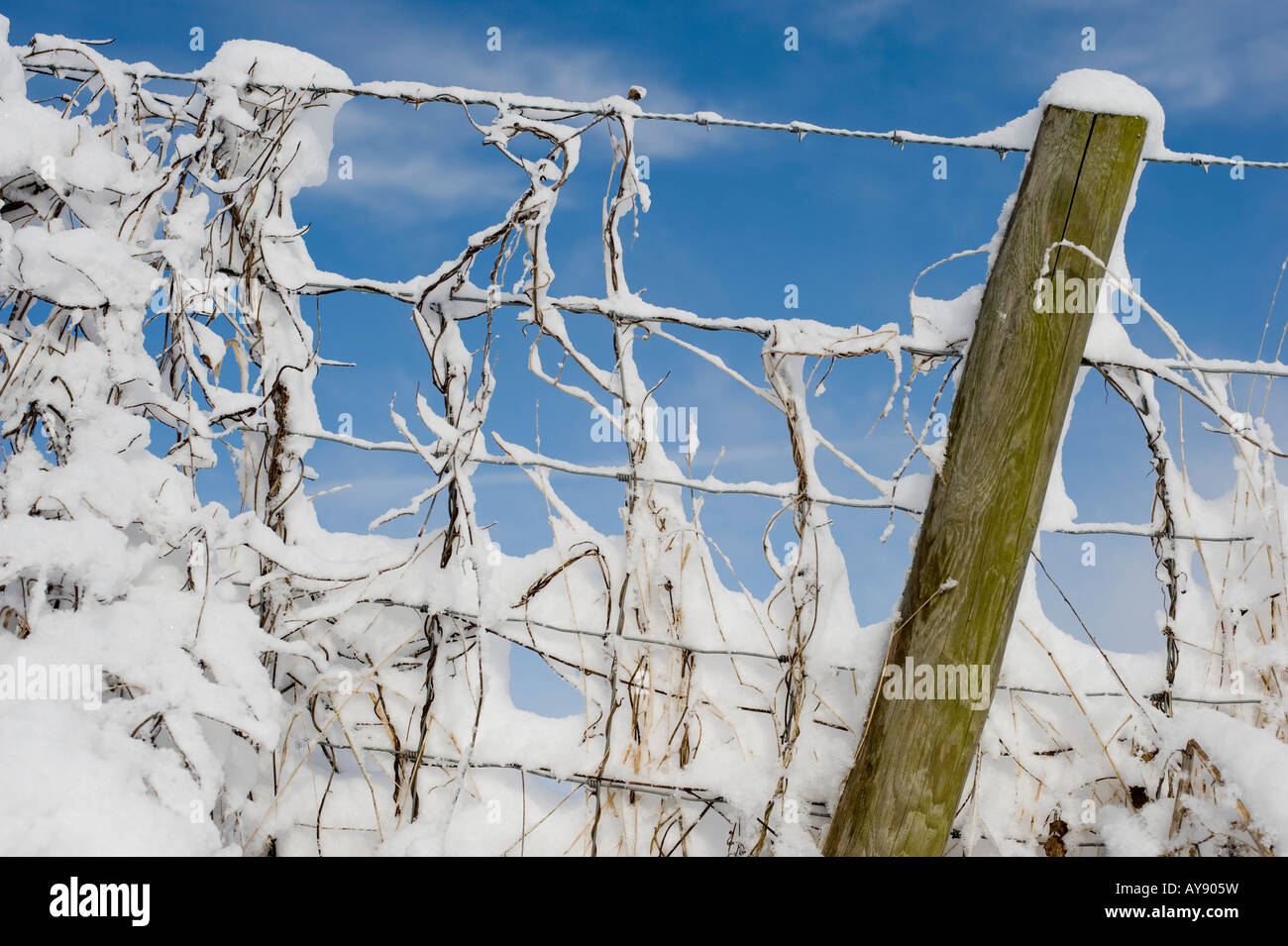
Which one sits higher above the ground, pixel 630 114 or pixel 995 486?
pixel 630 114

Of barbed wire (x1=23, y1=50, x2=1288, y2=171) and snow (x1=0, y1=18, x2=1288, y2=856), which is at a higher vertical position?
barbed wire (x1=23, y1=50, x2=1288, y2=171)

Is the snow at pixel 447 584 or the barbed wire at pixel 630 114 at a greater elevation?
the barbed wire at pixel 630 114

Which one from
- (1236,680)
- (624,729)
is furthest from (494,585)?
(1236,680)

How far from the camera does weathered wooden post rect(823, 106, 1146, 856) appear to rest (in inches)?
54.7

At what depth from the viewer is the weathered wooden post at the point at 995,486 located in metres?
1.39

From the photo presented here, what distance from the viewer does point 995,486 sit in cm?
139

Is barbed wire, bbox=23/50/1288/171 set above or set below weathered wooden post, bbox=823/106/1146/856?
above

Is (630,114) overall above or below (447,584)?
above

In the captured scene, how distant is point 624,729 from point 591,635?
0.56ft
